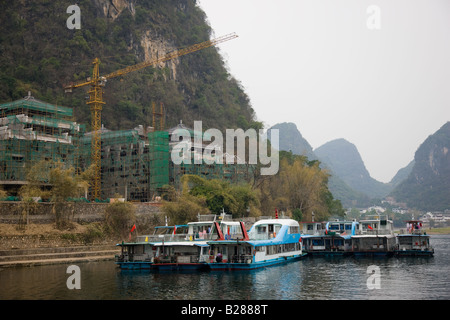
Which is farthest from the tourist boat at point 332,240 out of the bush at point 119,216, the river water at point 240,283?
the bush at point 119,216

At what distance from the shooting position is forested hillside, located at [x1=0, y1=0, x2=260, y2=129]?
111 meters

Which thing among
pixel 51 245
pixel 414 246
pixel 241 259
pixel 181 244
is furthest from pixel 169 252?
pixel 414 246

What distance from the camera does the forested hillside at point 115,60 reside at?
110875 millimetres

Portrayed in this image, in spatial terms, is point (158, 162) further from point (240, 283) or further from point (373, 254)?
point (240, 283)

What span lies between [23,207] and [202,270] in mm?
21386

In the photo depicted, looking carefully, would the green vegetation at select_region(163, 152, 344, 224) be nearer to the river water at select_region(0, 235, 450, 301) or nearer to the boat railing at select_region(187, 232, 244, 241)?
the boat railing at select_region(187, 232, 244, 241)

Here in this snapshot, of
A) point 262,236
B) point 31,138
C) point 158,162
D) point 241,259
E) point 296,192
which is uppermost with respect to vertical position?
point 31,138

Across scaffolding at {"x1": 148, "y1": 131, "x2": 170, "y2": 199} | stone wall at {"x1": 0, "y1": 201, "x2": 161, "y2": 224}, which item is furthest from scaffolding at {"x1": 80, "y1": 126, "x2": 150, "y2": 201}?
stone wall at {"x1": 0, "y1": 201, "x2": 161, "y2": 224}

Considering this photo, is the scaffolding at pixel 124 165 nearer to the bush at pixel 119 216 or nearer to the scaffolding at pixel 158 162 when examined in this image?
the scaffolding at pixel 158 162

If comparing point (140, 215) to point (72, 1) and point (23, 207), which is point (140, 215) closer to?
point (23, 207)

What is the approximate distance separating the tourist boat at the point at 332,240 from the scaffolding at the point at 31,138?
3548 centimetres

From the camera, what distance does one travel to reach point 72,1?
12550cm

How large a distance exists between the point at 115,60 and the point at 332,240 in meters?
88.7

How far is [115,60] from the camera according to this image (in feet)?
400
